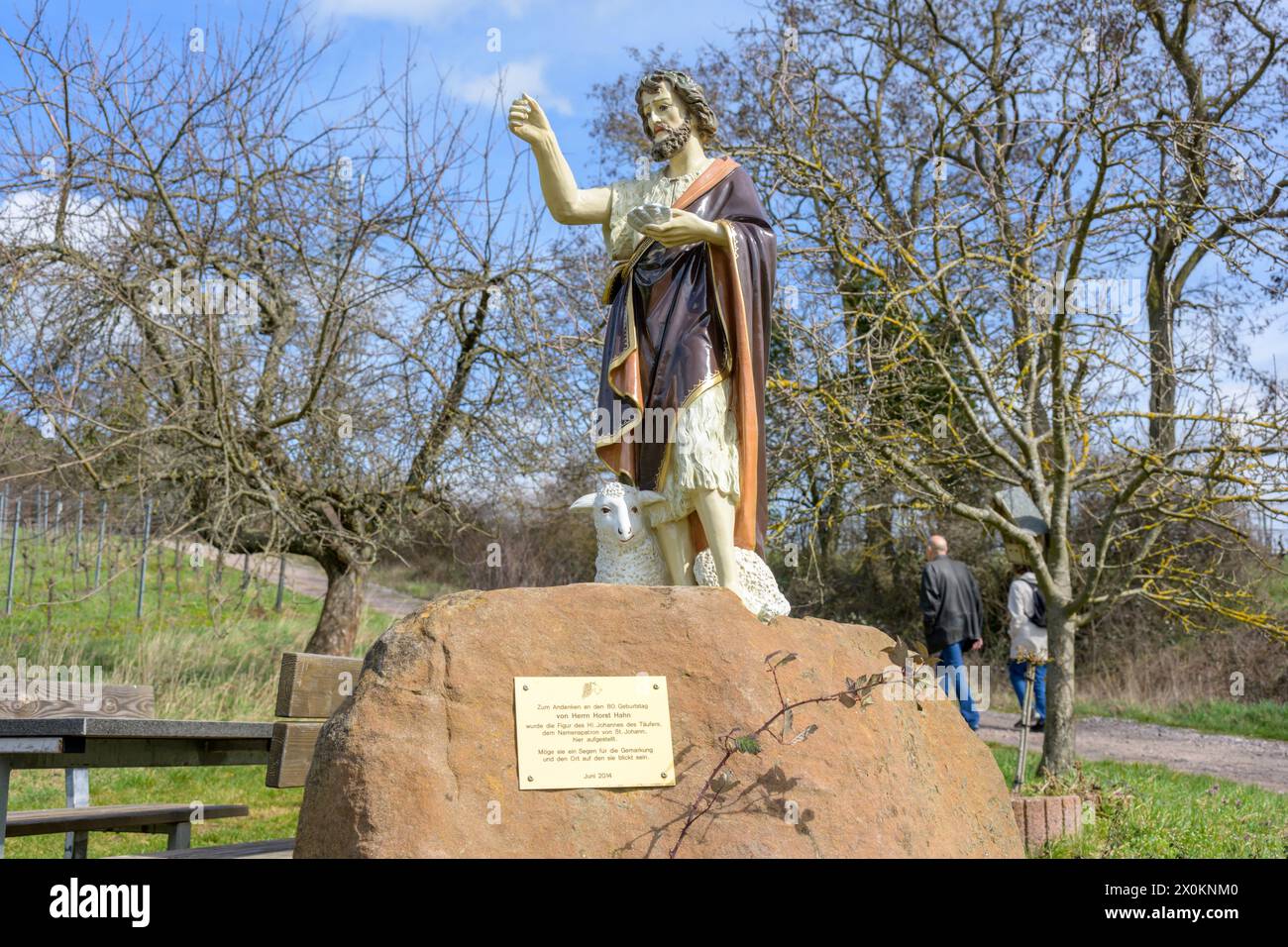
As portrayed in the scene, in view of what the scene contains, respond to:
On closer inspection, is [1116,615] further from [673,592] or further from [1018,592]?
[673,592]

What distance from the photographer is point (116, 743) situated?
13.1 feet

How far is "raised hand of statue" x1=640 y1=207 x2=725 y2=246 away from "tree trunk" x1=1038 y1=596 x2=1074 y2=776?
4.75 metres

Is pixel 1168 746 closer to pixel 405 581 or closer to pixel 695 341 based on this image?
pixel 695 341

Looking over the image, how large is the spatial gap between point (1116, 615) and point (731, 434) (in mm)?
11960

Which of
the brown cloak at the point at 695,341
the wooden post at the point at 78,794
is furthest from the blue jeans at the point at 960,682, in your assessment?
the wooden post at the point at 78,794

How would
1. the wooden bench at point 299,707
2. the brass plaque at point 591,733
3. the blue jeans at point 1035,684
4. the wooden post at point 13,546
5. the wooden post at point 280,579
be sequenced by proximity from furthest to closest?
the wooden post at point 280,579 < the blue jeans at point 1035,684 < the wooden post at point 13,546 < the wooden bench at point 299,707 < the brass plaque at point 591,733

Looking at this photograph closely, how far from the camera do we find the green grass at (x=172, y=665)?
726 centimetres

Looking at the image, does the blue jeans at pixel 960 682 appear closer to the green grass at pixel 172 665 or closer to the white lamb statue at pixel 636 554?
the white lamb statue at pixel 636 554

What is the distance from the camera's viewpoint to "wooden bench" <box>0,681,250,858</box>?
430 centimetres

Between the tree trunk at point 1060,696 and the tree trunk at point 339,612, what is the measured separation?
5.47m

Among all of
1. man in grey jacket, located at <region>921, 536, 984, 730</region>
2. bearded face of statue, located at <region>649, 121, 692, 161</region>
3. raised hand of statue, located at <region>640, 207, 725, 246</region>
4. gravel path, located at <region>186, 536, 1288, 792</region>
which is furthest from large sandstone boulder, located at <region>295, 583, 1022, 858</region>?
gravel path, located at <region>186, 536, 1288, 792</region>

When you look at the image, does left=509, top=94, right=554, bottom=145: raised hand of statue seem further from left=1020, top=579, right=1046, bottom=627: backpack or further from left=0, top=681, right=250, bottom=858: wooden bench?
left=1020, top=579, right=1046, bottom=627: backpack

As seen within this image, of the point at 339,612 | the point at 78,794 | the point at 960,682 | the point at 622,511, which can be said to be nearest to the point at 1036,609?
the point at 960,682
